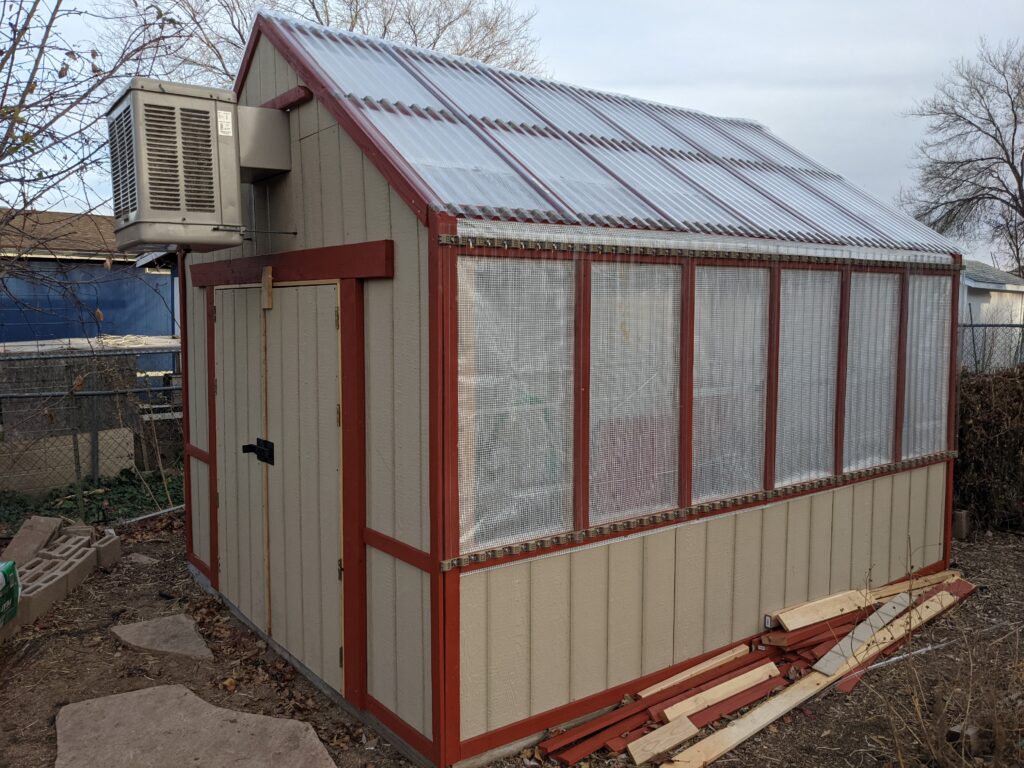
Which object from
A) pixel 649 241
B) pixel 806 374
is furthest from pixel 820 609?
pixel 649 241

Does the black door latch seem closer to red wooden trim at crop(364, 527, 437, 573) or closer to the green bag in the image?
red wooden trim at crop(364, 527, 437, 573)

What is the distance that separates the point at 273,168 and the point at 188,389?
2.45 metres

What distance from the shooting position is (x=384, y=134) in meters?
4.08

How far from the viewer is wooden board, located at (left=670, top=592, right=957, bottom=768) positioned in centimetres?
405

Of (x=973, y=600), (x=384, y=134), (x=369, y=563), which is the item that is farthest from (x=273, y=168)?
(x=973, y=600)

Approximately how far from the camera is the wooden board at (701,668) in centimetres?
454

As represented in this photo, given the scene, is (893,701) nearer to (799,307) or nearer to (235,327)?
(799,307)

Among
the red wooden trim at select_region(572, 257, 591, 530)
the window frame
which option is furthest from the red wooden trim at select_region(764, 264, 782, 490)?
the red wooden trim at select_region(572, 257, 591, 530)

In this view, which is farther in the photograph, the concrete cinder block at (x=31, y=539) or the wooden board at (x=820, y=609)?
the concrete cinder block at (x=31, y=539)

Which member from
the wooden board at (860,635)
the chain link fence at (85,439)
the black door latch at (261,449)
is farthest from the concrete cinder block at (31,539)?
the wooden board at (860,635)

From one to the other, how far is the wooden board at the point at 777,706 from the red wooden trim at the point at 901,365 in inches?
46.5

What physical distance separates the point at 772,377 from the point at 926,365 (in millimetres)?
1828

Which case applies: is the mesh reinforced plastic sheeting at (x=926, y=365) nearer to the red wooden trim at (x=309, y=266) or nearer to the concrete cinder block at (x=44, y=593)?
the red wooden trim at (x=309, y=266)

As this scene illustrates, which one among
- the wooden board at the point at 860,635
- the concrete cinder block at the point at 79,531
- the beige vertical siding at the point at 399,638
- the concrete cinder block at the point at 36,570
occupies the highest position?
the beige vertical siding at the point at 399,638
